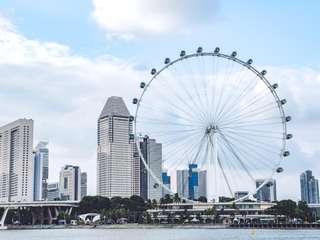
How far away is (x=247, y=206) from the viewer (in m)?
163

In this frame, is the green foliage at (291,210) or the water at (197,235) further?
the green foliage at (291,210)

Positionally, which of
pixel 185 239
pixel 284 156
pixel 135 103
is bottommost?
pixel 185 239

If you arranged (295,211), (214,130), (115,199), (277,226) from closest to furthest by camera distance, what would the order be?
(214,130), (277,226), (295,211), (115,199)

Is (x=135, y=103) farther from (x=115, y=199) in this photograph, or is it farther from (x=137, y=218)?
(x=115, y=199)

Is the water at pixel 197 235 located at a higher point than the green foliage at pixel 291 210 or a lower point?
lower

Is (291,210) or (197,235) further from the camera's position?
(291,210)

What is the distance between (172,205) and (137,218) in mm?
12877

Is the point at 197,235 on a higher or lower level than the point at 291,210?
lower

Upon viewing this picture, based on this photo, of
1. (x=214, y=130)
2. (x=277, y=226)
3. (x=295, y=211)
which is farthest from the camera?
(x=295, y=211)

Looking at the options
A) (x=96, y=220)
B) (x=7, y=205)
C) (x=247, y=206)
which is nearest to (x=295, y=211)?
(x=247, y=206)

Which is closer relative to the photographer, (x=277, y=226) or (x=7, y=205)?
(x=277, y=226)

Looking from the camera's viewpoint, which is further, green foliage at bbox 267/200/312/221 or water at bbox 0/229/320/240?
green foliage at bbox 267/200/312/221

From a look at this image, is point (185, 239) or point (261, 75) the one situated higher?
point (261, 75)

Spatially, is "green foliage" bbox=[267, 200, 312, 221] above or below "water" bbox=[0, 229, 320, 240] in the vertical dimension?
above
